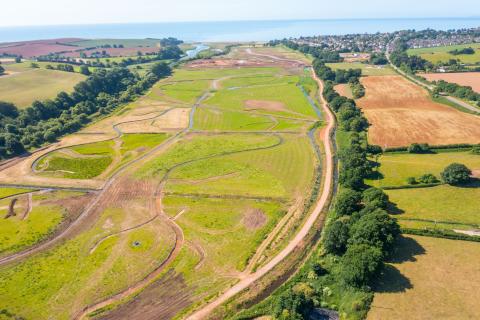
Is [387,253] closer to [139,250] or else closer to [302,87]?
[139,250]

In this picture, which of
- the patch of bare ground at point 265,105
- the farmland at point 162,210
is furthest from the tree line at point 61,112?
the patch of bare ground at point 265,105

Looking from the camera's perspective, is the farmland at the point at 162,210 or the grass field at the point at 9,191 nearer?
the farmland at the point at 162,210

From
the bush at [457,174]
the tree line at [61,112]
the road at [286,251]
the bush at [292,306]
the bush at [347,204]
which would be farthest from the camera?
the tree line at [61,112]

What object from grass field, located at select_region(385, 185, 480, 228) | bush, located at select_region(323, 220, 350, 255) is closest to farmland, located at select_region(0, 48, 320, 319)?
bush, located at select_region(323, 220, 350, 255)

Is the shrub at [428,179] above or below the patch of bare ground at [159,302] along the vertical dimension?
above

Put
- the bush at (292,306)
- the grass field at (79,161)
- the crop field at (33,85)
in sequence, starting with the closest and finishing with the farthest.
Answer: the bush at (292,306)
the grass field at (79,161)
the crop field at (33,85)

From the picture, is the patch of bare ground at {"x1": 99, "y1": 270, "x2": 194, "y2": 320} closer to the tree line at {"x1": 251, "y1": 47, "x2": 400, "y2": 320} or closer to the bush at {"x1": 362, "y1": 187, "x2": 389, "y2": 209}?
the tree line at {"x1": 251, "y1": 47, "x2": 400, "y2": 320}

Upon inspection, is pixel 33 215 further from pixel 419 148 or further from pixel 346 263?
pixel 419 148

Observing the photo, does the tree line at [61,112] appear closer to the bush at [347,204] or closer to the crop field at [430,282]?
the bush at [347,204]
